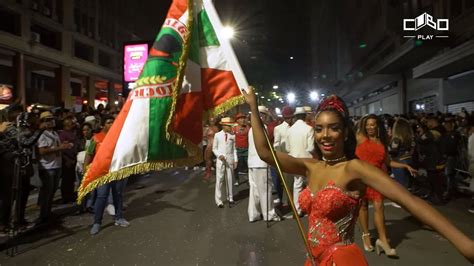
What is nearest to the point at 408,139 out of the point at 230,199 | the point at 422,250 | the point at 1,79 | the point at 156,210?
the point at 422,250

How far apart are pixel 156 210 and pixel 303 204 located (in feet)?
20.7

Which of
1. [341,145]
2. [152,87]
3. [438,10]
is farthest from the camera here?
[438,10]

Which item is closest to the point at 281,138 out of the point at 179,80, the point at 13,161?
the point at 179,80

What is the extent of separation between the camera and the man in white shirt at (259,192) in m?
7.17

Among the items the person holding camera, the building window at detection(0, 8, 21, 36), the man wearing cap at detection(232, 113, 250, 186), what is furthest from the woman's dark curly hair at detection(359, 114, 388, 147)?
the building window at detection(0, 8, 21, 36)

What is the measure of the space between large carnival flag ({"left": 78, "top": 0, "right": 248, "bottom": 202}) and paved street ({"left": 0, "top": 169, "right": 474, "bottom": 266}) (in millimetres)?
2304

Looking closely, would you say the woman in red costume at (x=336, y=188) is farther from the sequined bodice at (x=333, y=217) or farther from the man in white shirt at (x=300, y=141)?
the man in white shirt at (x=300, y=141)

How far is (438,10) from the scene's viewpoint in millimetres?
17859

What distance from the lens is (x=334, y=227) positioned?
2.36 metres

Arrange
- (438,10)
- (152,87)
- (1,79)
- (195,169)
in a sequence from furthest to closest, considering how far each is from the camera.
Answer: (1,79) → (438,10) → (195,169) → (152,87)

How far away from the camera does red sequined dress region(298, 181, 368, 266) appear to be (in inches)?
91.1

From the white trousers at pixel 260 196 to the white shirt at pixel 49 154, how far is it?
158 inches

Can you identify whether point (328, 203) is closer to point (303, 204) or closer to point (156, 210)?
point (303, 204)

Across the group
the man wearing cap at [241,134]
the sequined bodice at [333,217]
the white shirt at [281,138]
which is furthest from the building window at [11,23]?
the sequined bodice at [333,217]
